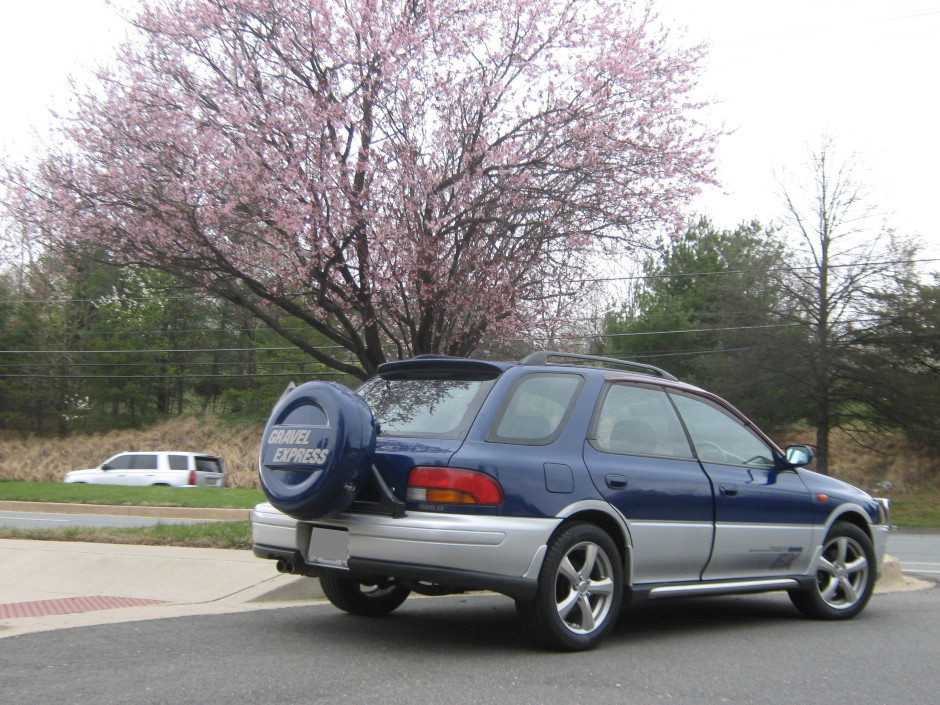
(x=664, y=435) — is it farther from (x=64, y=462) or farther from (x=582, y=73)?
(x=64, y=462)

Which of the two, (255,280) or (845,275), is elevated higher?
(845,275)

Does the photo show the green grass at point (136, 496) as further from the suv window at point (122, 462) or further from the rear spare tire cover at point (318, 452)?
the rear spare tire cover at point (318, 452)

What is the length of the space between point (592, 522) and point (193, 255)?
6067 mm

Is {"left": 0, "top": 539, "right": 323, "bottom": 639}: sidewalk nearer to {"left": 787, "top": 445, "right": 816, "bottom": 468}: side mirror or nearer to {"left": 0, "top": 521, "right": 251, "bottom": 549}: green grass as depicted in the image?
{"left": 0, "top": 521, "right": 251, "bottom": 549}: green grass

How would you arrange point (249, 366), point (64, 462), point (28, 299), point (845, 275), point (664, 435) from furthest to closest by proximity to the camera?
point (249, 366), point (28, 299), point (64, 462), point (845, 275), point (664, 435)

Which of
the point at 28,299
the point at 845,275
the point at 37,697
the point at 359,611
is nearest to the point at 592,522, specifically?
the point at 359,611

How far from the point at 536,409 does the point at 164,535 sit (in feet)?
18.4

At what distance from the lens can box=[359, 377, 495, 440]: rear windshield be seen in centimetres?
521

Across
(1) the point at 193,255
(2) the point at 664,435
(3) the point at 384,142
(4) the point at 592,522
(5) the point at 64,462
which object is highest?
(3) the point at 384,142

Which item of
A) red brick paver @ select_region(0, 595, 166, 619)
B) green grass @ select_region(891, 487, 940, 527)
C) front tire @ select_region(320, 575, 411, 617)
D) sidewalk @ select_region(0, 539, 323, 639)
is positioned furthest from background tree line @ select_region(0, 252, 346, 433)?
front tire @ select_region(320, 575, 411, 617)

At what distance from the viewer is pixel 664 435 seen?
5.97 meters

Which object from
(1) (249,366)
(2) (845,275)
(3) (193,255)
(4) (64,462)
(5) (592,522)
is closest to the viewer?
(5) (592,522)

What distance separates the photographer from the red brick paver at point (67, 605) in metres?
6.32

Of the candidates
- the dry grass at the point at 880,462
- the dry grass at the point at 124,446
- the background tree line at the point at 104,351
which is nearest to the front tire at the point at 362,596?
the dry grass at the point at 880,462
